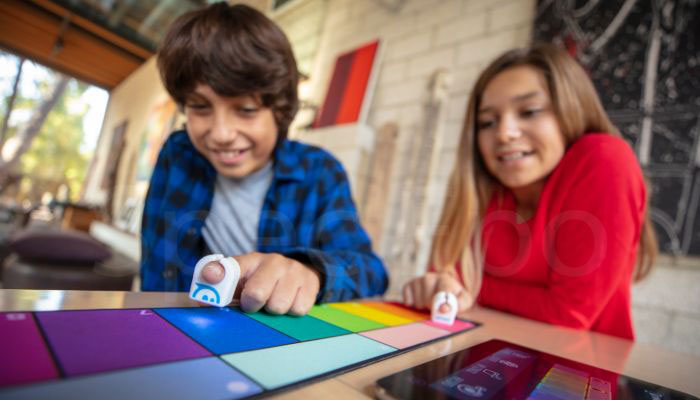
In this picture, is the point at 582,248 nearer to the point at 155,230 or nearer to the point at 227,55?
the point at 227,55

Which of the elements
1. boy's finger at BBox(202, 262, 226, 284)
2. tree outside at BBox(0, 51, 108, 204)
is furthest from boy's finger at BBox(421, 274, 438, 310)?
tree outside at BBox(0, 51, 108, 204)

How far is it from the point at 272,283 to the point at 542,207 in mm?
596

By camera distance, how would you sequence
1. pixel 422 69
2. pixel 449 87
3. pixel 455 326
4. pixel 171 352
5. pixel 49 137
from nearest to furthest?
pixel 171 352 → pixel 455 326 → pixel 449 87 → pixel 422 69 → pixel 49 137

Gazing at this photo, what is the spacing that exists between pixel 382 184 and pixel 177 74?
121 cm

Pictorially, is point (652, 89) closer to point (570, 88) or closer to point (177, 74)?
point (570, 88)

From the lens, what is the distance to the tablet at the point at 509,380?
0.19 meters

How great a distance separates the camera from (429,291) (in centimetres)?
52

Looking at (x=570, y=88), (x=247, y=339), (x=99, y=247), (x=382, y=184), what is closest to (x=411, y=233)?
(x=382, y=184)

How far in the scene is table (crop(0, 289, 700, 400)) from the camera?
20 centimetres

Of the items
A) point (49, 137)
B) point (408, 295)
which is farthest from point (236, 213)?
point (49, 137)

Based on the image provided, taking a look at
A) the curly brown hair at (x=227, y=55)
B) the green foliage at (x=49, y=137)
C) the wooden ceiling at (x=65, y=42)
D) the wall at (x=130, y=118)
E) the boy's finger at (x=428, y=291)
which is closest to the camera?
the boy's finger at (x=428, y=291)

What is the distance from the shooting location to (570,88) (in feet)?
2.40

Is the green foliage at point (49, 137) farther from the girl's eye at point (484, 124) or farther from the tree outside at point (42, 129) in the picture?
the girl's eye at point (484, 124)

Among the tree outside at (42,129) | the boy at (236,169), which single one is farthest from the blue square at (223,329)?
the tree outside at (42,129)
